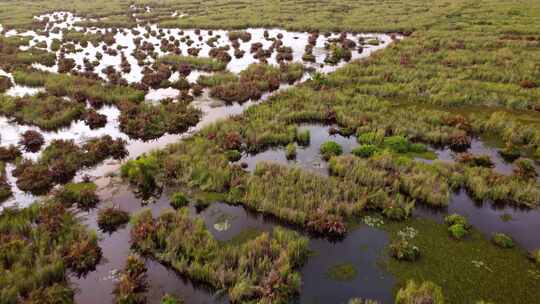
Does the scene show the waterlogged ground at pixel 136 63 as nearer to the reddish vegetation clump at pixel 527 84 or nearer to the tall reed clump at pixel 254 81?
the tall reed clump at pixel 254 81

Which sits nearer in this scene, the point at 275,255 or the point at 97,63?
the point at 275,255

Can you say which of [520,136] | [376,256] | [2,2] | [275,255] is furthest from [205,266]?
[2,2]

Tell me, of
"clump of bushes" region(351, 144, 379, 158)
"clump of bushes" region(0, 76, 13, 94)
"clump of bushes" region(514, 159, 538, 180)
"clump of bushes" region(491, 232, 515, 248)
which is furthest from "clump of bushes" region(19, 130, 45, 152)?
"clump of bushes" region(514, 159, 538, 180)

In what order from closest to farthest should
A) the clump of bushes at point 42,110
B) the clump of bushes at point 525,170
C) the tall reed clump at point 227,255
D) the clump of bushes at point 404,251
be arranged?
the tall reed clump at point 227,255 → the clump of bushes at point 404,251 → the clump of bushes at point 525,170 → the clump of bushes at point 42,110

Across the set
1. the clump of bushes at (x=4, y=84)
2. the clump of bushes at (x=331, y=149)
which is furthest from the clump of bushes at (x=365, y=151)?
the clump of bushes at (x=4, y=84)

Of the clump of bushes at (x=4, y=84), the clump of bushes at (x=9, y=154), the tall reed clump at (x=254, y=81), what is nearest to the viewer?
the clump of bushes at (x=9, y=154)

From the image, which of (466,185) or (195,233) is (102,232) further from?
(466,185)
